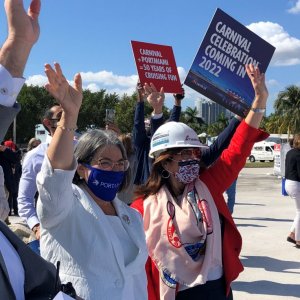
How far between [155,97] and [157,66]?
643mm

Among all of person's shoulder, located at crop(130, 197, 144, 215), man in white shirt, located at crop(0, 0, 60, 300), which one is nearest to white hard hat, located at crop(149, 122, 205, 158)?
person's shoulder, located at crop(130, 197, 144, 215)

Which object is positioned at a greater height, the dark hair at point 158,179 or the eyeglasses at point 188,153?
the eyeglasses at point 188,153

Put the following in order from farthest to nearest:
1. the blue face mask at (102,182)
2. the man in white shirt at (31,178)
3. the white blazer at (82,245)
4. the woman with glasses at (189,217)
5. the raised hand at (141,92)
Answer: the raised hand at (141,92), the man in white shirt at (31,178), the woman with glasses at (189,217), the blue face mask at (102,182), the white blazer at (82,245)

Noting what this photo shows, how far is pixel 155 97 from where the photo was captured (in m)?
4.62

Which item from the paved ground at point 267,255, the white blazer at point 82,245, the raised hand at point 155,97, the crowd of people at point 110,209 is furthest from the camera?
the paved ground at point 267,255

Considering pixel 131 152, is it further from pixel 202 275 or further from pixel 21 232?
pixel 202 275

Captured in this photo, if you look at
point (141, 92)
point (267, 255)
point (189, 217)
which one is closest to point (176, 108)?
point (141, 92)

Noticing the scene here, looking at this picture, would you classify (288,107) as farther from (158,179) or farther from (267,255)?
(158,179)

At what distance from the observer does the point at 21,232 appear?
6680 mm

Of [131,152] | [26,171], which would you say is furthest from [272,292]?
[26,171]

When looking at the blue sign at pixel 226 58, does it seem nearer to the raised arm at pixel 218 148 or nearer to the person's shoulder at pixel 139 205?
the raised arm at pixel 218 148

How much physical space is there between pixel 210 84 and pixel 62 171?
2151 millimetres

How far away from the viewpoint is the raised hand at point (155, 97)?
449cm

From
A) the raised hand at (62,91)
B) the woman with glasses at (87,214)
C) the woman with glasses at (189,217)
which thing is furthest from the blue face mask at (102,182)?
the woman with glasses at (189,217)
